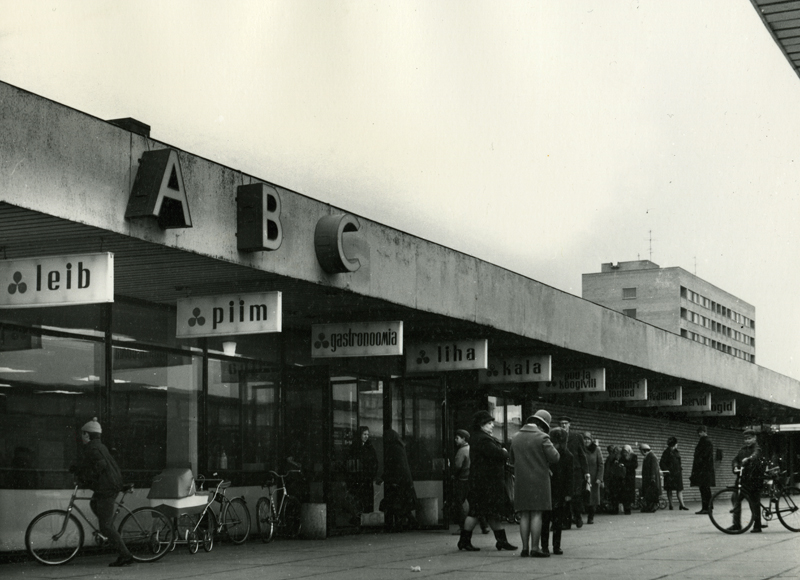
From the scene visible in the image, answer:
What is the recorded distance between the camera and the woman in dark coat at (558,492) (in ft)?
45.3

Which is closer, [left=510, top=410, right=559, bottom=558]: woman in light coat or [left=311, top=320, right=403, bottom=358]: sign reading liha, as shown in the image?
[left=510, top=410, right=559, bottom=558]: woman in light coat

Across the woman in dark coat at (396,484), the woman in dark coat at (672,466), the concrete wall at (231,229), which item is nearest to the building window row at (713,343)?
the woman in dark coat at (672,466)

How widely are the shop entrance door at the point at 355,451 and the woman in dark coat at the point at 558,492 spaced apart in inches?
161

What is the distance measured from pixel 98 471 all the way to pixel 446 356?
26.0ft

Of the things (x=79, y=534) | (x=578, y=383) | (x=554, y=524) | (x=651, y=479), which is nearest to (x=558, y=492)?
(x=554, y=524)

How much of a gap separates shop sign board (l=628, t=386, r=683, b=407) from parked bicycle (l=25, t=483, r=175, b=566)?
20.9 metres

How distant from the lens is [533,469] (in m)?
13.4

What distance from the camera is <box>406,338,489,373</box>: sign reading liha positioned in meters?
19.2

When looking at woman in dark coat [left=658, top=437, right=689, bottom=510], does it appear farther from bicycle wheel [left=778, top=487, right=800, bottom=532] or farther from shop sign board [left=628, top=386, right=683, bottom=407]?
bicycle wheel [left=778, top=487, right=800, bottom=532]

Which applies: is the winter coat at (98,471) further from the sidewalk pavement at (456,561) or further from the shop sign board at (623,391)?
the shop sign board at (623,391)

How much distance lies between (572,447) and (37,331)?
32.0 ft

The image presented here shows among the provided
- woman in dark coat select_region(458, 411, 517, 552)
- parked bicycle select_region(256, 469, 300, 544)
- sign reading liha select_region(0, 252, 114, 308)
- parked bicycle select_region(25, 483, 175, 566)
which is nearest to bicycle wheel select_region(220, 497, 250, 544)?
parked bicycle select_region(256, 469, 300, 544)

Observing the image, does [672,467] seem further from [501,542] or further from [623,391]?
[501,542]

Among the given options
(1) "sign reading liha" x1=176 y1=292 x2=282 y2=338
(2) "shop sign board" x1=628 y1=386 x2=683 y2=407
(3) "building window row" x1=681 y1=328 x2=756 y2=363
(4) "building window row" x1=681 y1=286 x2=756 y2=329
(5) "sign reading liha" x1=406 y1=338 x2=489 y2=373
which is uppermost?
(4) "building window row" x1=681 y1=286 x2=756 y2=329
